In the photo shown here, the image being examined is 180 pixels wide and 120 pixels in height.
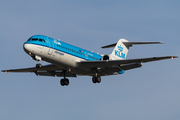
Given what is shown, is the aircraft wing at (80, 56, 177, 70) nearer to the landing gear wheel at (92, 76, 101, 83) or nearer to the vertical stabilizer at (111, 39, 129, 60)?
the landing gear wheel at (92, 76, 101, 83)

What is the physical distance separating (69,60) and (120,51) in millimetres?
9212

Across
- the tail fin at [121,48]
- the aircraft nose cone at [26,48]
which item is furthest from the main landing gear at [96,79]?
the aircraft nose cone at [26,48]

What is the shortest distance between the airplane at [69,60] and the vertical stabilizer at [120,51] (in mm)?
362

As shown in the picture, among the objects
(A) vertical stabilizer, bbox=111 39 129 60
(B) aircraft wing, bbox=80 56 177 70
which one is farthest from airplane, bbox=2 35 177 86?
(A) vertical stabilizer, bbox=111 39 129 60

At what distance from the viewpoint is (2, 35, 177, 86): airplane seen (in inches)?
1177

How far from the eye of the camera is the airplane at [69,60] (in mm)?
29891

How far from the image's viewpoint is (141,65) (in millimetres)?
32406

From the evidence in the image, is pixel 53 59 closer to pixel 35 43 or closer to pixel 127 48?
pixel 35 43

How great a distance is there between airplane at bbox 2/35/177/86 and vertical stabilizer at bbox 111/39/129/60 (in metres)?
0.36

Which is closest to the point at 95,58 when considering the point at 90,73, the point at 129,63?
the point at 90,73

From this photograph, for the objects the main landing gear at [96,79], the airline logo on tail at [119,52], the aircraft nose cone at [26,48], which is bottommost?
the main landing gear at [96,79]

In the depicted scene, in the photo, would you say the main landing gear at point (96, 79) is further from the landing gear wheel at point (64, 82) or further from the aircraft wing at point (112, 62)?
the landing gear wheel at point (64, 82)

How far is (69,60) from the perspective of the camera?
1238 inches

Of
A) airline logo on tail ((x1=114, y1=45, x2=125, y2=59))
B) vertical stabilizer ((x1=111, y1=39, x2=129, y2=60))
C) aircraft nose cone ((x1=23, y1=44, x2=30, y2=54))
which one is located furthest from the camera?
airline logo on tail ((x1=114, y1=45, x2=125, y2=59))
